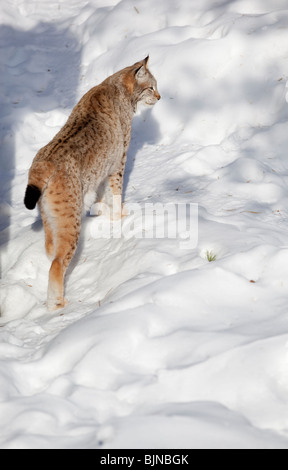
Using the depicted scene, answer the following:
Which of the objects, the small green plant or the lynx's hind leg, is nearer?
the small green plant

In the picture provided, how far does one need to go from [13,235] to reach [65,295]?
958mm

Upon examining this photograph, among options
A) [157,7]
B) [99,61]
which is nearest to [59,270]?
[99,61]

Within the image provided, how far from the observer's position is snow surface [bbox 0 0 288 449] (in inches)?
84.8

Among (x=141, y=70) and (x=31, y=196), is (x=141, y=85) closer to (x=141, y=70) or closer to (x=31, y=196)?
(x=141, y=70)

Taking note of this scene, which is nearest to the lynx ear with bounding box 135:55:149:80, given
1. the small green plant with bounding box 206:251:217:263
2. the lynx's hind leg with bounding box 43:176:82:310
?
the lynx's hind leg with bounding box 43:176:82:310

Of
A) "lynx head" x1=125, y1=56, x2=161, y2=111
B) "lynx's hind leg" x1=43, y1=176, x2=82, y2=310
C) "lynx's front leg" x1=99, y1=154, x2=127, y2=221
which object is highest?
"lynx head" x1=125, y1=56, x2=161, y2=111

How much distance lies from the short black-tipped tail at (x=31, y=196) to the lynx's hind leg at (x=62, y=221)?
0.43 feet

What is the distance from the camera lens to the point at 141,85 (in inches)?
194

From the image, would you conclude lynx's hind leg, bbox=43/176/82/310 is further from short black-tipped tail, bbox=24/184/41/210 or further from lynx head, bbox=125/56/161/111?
lynx head, bbox=125/56/161/111

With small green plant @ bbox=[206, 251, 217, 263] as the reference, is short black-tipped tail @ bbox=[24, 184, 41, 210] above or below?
above

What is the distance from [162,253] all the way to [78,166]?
923 mm

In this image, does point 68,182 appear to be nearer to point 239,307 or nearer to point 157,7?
point 239,307

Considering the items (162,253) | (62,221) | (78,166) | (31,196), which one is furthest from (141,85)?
(162,253)

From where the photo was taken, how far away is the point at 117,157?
440 centimetres
